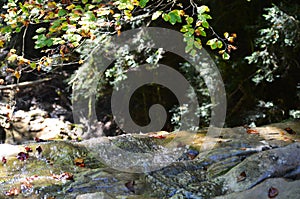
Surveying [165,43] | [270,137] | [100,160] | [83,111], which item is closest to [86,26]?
[100,160]

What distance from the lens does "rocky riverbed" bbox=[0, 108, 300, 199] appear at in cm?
251

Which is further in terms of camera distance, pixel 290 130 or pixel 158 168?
pixel 290 130

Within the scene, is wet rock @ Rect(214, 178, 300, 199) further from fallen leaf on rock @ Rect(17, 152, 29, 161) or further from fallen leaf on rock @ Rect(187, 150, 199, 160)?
fallen leaf on rock @ Rect(17, 152, 29, 161)

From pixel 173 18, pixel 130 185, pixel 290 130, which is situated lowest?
pixel 130 185

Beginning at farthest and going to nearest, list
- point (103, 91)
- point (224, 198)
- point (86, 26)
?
point (103, 91)
point (86, 26)
point (224, 198)

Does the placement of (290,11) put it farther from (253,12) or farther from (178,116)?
(178,116)

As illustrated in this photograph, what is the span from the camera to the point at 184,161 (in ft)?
9.75

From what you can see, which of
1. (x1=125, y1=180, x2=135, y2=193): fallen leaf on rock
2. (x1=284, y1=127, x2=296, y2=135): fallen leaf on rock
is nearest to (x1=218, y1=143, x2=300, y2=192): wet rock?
(x1=125, y1=180, x2=135, y2=193): fallen leaf on rock

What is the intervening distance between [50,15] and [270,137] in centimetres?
232

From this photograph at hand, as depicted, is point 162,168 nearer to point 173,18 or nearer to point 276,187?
point 276,187

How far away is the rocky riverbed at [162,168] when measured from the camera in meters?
2.51

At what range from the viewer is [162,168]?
2.88m

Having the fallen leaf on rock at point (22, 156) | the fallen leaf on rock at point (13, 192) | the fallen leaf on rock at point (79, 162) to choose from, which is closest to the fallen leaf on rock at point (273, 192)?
the fallen leaf on rock at point (79, 162)

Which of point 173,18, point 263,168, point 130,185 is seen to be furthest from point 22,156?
point 263,168
